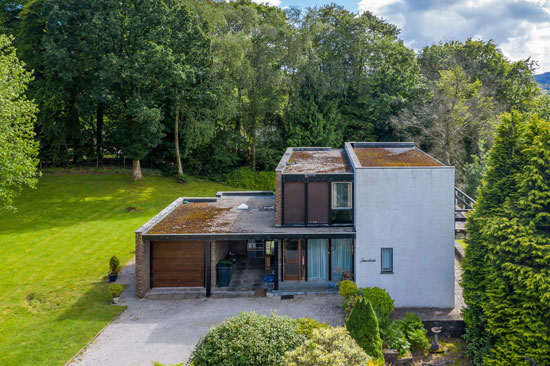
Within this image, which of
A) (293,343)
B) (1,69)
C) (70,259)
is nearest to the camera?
(293,343)

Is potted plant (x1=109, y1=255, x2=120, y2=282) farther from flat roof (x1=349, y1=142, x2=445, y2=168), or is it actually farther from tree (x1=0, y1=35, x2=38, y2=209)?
Result: flat roof (x1=349, y1=142, x2=445, y2=168)

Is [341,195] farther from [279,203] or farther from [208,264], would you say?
[208,264]

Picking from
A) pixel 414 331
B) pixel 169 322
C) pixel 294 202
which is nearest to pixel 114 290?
pixel 169 322

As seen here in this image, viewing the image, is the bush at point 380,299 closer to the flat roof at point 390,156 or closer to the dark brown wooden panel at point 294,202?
the dark brown wooden panel at point 294,202

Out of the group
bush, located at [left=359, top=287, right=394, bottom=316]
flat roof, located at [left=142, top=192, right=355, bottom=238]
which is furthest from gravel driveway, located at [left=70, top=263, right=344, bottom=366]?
flat roof, located at [left=142, top=192, right=355, bottom=238]

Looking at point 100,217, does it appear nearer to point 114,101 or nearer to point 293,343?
point 114,101

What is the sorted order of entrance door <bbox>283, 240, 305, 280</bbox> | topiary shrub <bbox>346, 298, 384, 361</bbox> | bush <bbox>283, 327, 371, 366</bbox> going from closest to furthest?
bush <bbox>283, 327, 371, 366</bbox> < topiary shrub <bbox>346, 298, 384, 361</bbox> < entrance door <bbox>283, 240, 305, 280</bbox>

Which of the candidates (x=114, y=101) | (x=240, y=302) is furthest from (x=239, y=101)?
(x=240, y=302)

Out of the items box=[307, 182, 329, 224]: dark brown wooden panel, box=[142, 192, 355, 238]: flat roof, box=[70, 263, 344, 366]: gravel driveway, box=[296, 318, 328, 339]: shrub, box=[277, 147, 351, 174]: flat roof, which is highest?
box=[277, 147, 351, 174]: flat roof
